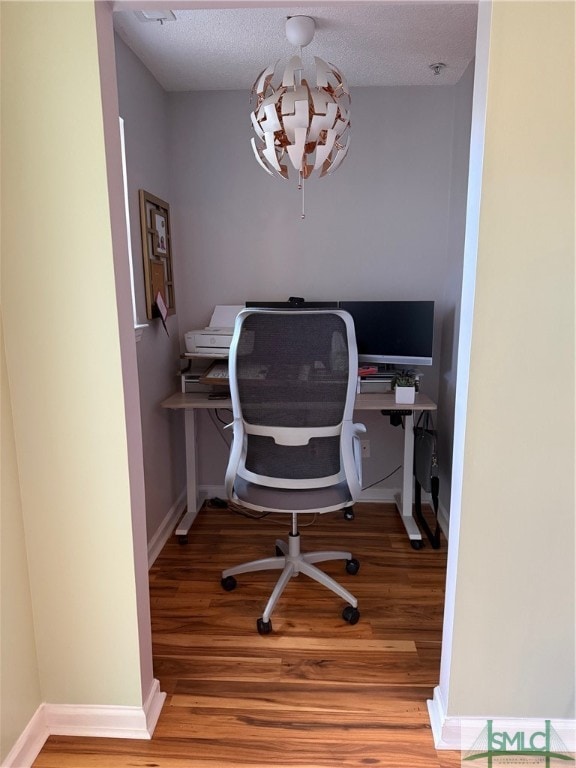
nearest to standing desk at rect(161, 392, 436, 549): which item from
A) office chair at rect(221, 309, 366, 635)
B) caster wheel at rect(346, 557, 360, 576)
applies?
caster wheel at rect(346, 557, 360, 576)

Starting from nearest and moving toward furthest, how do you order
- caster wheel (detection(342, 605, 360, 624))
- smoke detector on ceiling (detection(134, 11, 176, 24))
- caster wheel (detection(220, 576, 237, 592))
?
smoke detector on ceiling (detection(134, 11, 176, 24)), caster wheel (detection(342, 605, 360, 624)), caster wheel (detection(220, 576, 237, 592))

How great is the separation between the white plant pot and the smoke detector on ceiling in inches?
76.0

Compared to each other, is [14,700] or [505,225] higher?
[505,225]

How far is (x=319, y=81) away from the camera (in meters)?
1.71

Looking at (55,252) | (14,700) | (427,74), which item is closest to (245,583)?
(14,700)

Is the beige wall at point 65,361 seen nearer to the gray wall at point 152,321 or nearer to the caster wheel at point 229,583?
the caster wheel at point 229,583

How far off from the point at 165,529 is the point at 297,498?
3.70 feet

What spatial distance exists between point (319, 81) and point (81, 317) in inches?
47.4

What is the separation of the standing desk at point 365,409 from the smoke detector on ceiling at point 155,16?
5.55ft

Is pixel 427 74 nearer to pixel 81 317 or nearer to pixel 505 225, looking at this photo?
pixel 505 225

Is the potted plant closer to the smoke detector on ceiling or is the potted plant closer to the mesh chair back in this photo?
the mesh chair back

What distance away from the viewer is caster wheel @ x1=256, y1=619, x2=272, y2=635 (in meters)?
1.90

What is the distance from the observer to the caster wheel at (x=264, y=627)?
1897 millimetres

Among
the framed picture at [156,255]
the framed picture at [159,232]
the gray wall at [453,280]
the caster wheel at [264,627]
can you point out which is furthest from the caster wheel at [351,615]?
the framed picture at [159,232]
